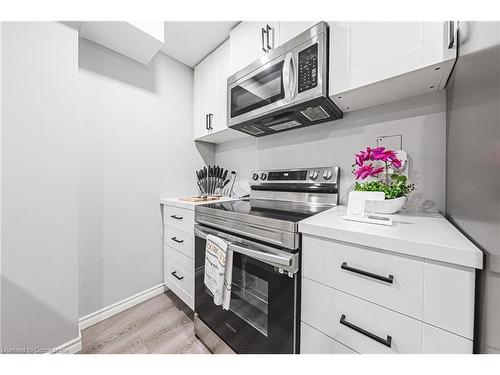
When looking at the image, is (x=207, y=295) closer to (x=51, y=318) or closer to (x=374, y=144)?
(x=51, y=318)

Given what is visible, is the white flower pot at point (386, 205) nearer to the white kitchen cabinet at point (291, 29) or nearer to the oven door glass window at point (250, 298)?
the oven door glass window at point (250, 298)

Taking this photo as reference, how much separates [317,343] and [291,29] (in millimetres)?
1613

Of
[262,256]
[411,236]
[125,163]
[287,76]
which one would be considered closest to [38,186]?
[125,163]

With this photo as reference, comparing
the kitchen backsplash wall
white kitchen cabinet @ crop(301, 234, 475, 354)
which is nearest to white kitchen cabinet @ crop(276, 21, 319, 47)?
the kitchen backsplash wall

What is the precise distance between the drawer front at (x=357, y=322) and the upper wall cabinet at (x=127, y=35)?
6.22 feet

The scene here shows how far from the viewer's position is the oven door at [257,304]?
81 centimetres

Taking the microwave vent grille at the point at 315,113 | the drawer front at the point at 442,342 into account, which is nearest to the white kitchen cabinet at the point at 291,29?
the microwave vent grille at the point at 315,113

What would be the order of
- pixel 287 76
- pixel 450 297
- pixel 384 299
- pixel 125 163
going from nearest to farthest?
pixel 450 297, pixel 384 299, pixel 287 76, pixel 125 163

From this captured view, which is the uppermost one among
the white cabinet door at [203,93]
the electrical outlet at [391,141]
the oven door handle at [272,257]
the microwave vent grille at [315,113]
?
the white cabinet door at [203,93]

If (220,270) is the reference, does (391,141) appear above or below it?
above

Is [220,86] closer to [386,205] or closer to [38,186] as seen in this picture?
[38,186]

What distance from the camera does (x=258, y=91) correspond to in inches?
51.1
